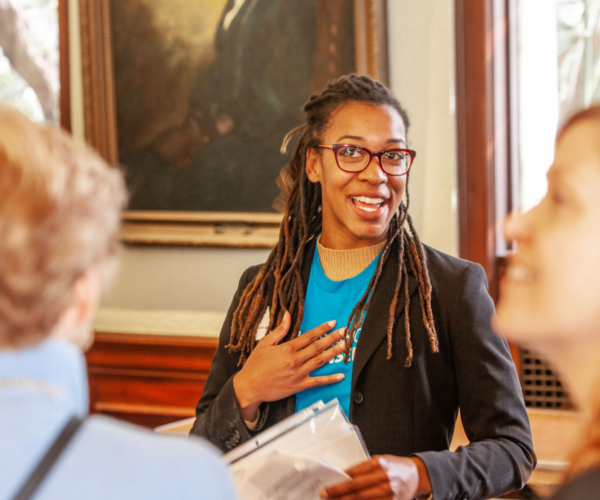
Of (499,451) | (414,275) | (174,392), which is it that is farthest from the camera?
(174,392)

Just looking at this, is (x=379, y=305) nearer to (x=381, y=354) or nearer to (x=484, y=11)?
(x=381, y=354)

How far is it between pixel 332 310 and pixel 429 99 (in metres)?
1.57

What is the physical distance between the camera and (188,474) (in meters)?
0.61

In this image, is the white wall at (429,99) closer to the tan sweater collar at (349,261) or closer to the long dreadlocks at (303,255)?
the long dreadlocks at (303,255)

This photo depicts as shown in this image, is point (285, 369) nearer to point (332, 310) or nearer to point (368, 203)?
point (332, 310)

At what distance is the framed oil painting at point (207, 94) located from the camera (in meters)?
2.94

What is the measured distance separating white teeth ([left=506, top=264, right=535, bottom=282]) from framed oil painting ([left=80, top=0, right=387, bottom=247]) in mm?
2094

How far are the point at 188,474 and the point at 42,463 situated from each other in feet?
0.46

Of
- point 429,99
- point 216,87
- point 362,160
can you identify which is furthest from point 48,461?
point 216,87

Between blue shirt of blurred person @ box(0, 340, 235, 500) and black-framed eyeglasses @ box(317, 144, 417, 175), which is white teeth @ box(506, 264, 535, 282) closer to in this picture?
blue shirt of blurred person @ box(0, 340, 235, 500)

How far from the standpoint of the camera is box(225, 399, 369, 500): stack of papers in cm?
118

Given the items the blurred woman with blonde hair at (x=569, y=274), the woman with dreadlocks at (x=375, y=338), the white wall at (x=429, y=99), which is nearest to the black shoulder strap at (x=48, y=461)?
the blurred woman with blonde hair at (x=569, y=274)

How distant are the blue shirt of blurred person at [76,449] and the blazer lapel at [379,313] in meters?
0.88

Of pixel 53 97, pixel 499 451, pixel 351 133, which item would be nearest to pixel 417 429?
pixel 499 451
